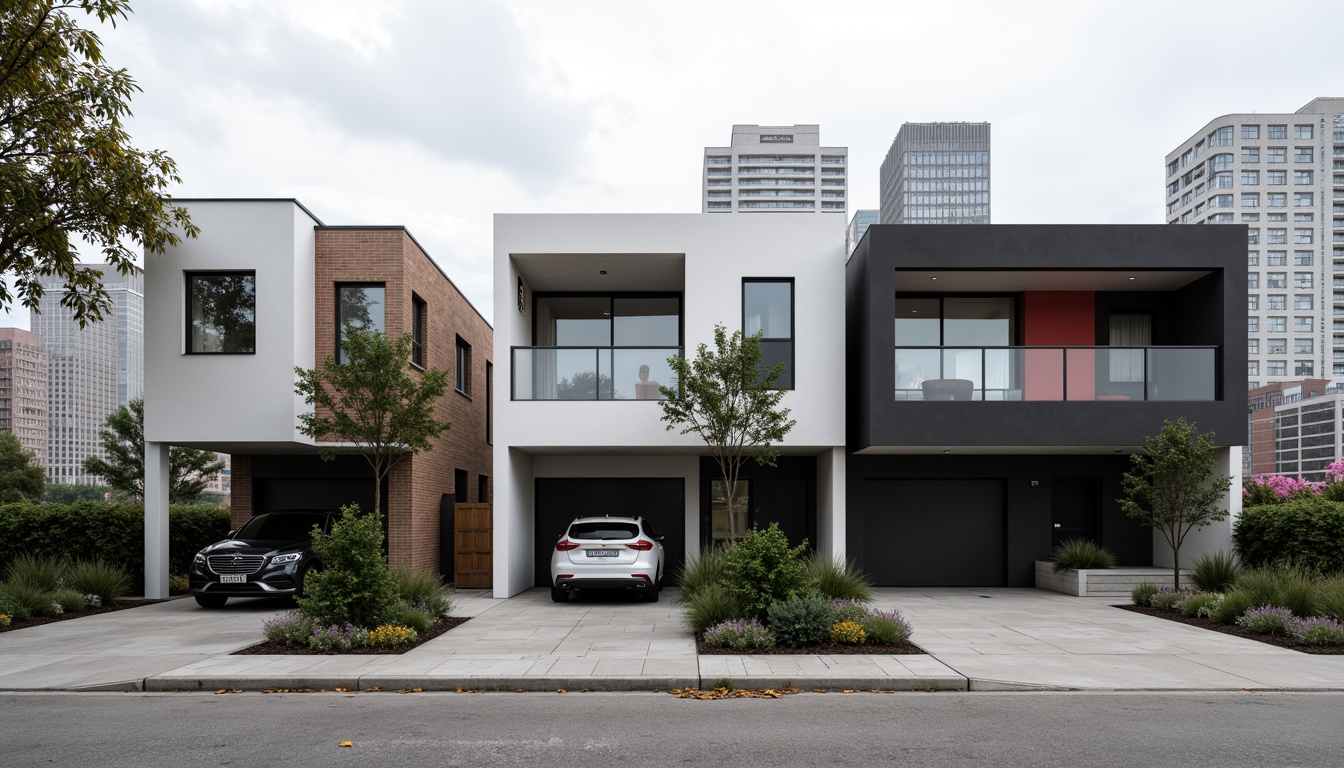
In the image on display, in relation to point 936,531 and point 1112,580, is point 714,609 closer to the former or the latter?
point 936,531

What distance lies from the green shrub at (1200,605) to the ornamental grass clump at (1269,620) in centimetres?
98

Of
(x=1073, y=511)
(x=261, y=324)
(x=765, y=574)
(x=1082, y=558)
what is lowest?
(x=1082, y=558)

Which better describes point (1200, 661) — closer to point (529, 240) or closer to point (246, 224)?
point (529, 240)

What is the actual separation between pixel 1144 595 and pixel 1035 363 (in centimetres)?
409

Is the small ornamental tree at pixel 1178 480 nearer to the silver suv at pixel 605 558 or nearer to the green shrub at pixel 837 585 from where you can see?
the green shrub at pixel 837 585

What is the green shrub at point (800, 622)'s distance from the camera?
10.2m

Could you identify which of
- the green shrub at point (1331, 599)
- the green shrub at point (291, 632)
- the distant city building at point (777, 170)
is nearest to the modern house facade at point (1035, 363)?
the green shrub at point (1331, 599)

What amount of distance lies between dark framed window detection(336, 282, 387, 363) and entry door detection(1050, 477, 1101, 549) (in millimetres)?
13365

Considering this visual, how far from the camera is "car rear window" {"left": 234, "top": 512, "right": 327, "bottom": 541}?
15336 millimetres

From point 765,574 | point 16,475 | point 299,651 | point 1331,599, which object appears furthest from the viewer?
point 16,475

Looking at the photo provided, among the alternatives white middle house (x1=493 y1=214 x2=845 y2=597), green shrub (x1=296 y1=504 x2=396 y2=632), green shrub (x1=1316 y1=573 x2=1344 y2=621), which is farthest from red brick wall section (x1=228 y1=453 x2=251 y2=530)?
green shrub (x1=1316 y1=573 x2=1344 y2=621)

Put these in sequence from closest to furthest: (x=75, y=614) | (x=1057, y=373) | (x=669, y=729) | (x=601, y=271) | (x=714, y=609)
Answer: (x=669, y=729) < (x=714, y=609) < (x=75, y=614) < (x=1057, y=373) < (x=601, y=271)

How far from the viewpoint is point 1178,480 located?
570 inches

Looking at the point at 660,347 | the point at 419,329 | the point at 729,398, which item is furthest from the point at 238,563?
the point at 729,398
